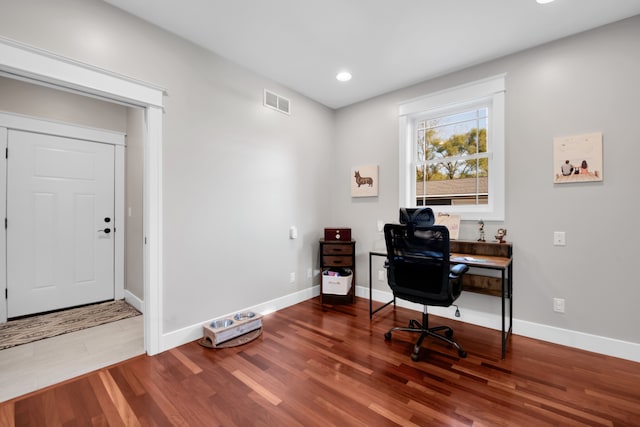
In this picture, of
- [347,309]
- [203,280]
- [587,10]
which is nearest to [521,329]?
[347,309]

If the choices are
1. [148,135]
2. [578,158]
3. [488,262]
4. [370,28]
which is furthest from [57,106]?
[578,158]

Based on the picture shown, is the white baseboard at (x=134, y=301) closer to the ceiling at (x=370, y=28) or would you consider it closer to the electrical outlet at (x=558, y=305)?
the ceiling at (x=370, y=28)

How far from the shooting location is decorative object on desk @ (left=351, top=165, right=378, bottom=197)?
3725 mm

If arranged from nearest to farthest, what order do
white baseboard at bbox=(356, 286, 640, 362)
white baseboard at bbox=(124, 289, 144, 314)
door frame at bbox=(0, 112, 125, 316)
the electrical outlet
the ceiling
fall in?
the ceiling
white baseboard at bbox=(356, 286, 640, 362)
the electrical outlet
door frame at bbox=(0, 112, 125, 316)
white baseboard at bbox=(124, 289, 144, 314)

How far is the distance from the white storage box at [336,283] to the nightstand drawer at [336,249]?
256 mm

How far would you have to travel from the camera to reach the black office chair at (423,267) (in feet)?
7.27

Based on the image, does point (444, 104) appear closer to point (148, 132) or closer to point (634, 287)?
point (634, 287)

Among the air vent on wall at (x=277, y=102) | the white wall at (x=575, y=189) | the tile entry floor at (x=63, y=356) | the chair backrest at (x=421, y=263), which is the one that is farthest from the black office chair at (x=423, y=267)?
the tile entry floor at (x=63, y=356)

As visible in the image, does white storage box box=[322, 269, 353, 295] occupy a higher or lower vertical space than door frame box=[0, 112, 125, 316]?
lower

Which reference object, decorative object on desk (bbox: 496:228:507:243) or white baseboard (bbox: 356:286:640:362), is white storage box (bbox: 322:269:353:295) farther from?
decorative object on desk (bbox: 496:228:507:243)

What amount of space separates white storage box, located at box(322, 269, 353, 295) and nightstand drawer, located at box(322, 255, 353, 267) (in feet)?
0.38

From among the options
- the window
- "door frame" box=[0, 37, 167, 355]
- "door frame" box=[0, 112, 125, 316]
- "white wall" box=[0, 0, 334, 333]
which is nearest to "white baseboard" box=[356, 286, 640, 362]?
the window

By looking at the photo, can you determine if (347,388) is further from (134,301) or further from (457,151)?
(134,301)

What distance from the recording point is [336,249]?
11.8 ft
